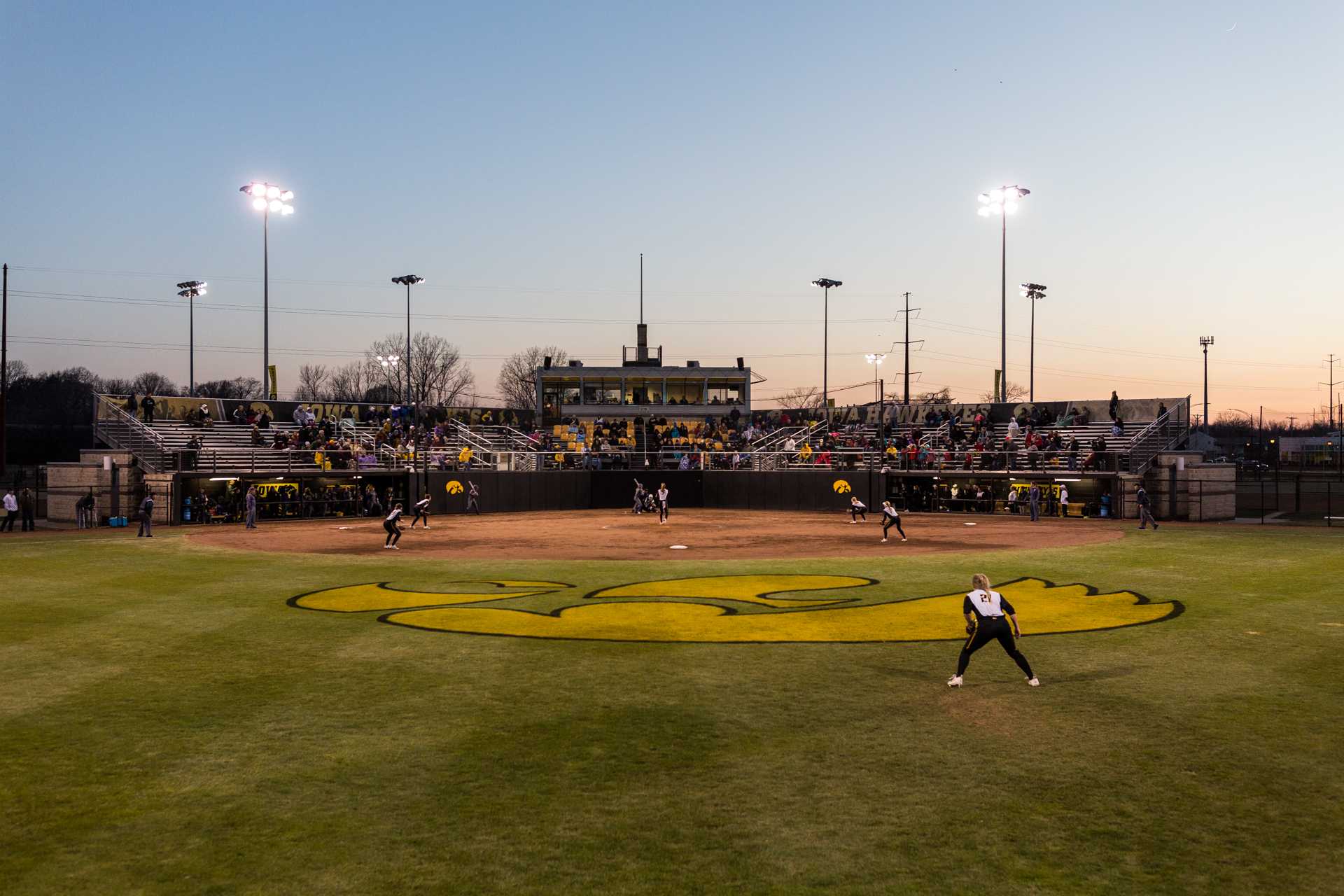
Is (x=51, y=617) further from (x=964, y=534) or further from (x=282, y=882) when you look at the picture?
(x=964, y=534)

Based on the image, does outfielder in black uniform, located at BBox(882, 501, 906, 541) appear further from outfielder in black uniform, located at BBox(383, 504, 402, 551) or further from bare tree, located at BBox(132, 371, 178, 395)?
bare tree, located at BBox(132, 371, 178, 395)

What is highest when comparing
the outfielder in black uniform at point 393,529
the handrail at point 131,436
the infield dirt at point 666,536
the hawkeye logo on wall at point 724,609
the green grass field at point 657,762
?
the handrail at point 131,436

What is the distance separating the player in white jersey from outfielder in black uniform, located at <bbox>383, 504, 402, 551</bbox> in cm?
2172

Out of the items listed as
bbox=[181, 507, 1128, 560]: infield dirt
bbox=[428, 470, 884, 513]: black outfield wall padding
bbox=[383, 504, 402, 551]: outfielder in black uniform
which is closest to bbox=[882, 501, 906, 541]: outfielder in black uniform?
bbox=[181, 507, 1128, 560]: infield dirt

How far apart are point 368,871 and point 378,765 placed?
8.33ft

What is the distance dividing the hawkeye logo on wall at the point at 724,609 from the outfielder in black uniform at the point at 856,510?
634 inches

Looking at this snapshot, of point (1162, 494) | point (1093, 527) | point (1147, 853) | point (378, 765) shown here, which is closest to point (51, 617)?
point (378, 765)

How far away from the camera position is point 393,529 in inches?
1251

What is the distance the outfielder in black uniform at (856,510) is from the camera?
40.2 meters

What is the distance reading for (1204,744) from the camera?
10.7 metres

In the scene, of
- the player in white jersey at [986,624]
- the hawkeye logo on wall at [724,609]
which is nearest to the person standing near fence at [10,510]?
the hawkeye logo on wall at [724,609]

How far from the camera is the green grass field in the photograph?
7.63 m

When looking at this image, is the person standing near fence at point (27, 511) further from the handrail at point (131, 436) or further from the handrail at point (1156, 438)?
the handrail at point (1156, 438)

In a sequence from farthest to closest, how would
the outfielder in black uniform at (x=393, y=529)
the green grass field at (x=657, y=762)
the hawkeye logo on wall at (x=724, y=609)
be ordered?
the outfielder in black uniform at (x=393, y=529) → the hawkeye logo on wall at (x=724, y=609) → the green grass field at (x=657, y=762)
